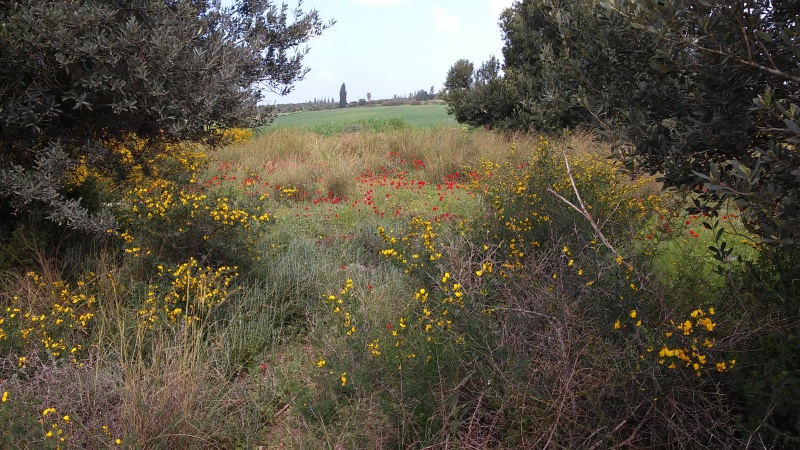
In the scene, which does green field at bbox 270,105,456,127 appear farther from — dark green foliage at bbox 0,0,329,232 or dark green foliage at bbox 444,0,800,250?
dark green foliage at bbox 444,0,800,250

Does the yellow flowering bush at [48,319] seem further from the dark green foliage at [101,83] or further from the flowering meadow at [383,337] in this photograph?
the dark green foliage at [101,83]

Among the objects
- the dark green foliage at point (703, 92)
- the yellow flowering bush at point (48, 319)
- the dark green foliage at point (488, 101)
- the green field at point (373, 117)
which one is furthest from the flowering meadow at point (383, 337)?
the green field at point (373, 117)

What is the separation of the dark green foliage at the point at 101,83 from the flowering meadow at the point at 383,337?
52cm

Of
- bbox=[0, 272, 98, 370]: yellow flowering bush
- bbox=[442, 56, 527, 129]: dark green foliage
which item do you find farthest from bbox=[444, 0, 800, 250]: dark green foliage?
bbox=[442, 56, 527, 129]: dark green foliage

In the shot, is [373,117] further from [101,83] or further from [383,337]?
[383,337]

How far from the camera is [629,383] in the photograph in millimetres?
2682

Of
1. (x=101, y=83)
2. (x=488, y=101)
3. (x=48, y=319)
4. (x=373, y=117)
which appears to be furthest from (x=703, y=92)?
(x=373, y=117)

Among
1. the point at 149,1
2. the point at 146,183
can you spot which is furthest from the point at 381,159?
the point at 149,1

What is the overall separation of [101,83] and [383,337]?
2.63m

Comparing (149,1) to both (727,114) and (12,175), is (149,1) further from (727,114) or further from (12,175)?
(727,114)

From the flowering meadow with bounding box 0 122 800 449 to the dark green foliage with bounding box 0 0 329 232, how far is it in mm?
518

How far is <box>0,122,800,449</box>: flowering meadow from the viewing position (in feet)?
8.70

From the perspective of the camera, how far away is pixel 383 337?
3525mm

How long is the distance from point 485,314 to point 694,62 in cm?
159
